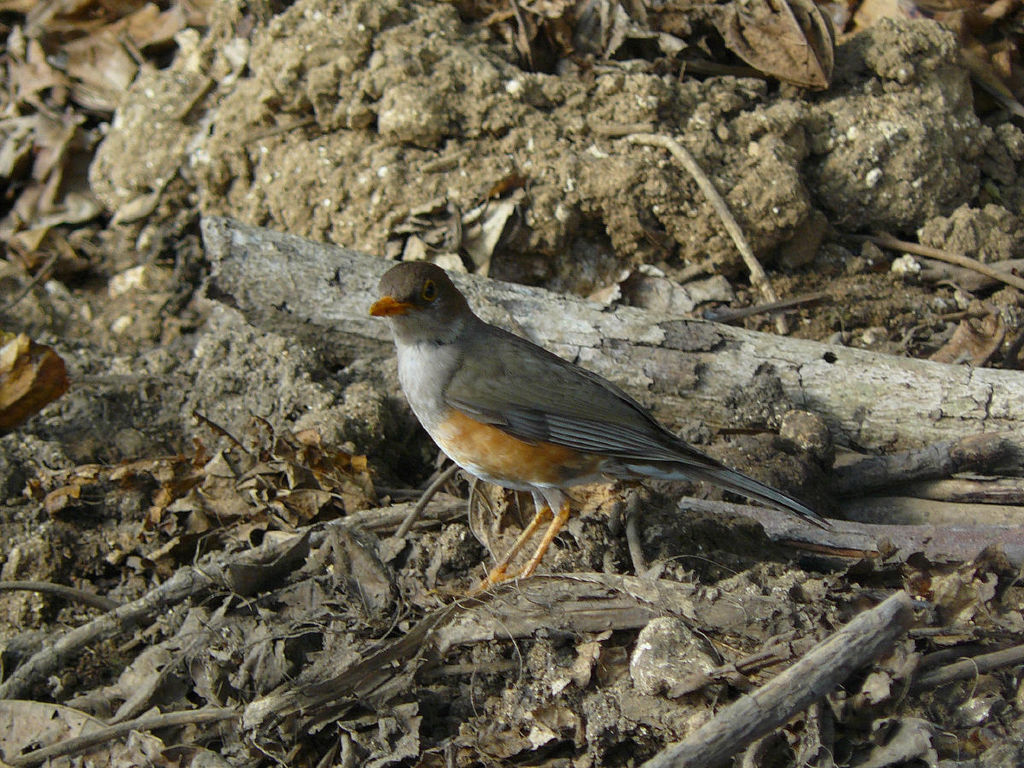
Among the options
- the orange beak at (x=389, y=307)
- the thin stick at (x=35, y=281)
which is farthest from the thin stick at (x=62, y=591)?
the thin stick at (x=35, y=281)

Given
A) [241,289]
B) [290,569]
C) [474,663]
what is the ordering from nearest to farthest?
[474,663]
[290,569]
[241,289]

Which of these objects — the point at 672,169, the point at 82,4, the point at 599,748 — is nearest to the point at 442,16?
the point at 672,169

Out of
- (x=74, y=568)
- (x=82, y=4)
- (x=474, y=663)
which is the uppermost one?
(x=82, y=4)

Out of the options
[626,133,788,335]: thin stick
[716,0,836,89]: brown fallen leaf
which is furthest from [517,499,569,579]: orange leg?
[716,0,836,89]: brown fallen leaf

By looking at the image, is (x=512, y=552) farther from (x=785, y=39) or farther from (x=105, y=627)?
(x=785, y=39)

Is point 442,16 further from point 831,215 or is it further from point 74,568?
point 74,568

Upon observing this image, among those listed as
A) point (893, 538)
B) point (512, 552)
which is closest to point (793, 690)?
point (893, 538)

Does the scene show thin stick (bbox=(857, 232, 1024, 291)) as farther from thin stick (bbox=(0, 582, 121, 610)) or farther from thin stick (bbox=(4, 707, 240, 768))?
thin stick (bbox=(0, 582, 121, 610))
